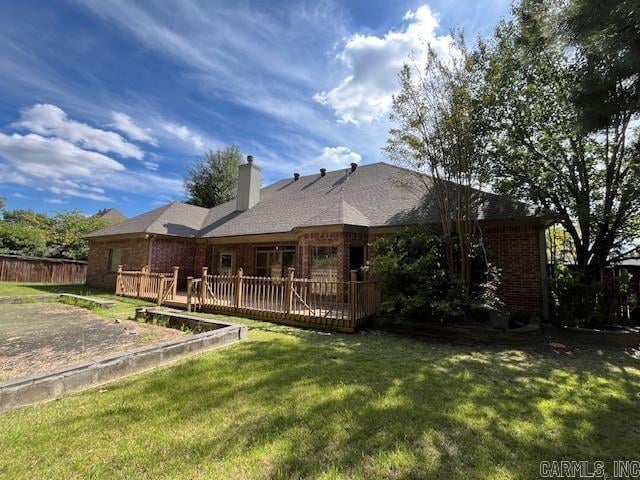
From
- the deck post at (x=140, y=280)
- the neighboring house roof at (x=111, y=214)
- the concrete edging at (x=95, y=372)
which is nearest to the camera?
the concrete edging at (x=95, y=372)

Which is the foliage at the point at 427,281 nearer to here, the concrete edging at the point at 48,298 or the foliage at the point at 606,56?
the foliage at the point at 606,56

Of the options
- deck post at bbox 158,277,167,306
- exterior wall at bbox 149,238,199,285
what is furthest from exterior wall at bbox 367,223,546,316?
exterior wall at bbox 149,238,199,285

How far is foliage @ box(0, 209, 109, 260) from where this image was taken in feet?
75.5

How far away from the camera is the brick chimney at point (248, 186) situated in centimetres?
1730

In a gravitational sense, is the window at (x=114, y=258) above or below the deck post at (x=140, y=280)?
above

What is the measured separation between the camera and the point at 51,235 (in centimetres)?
2634

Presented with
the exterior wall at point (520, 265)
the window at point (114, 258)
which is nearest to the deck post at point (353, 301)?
the exterior wall at point (520, 265)

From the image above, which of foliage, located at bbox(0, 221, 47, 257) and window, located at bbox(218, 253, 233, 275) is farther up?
foliage, located at bbox(0, 221, 47, 257)

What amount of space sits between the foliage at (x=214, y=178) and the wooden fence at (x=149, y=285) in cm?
1576

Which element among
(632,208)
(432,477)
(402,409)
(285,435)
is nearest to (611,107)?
(632,208)

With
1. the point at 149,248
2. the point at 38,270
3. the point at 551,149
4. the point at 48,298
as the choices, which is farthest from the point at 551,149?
the point at 38,270

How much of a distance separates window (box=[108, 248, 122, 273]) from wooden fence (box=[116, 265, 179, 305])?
11.4 feet

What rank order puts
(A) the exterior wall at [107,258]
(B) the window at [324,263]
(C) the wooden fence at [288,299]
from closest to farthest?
1. (C) the wooden fence at [288,299]
2. (B) the window at [324,263]
3. (A) the exterior wall at [107,258]

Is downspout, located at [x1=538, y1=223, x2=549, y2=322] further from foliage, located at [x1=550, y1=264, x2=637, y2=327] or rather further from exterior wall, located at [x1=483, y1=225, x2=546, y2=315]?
foliage, located at [x1=550, y1=264, x2=637, y2=327]
